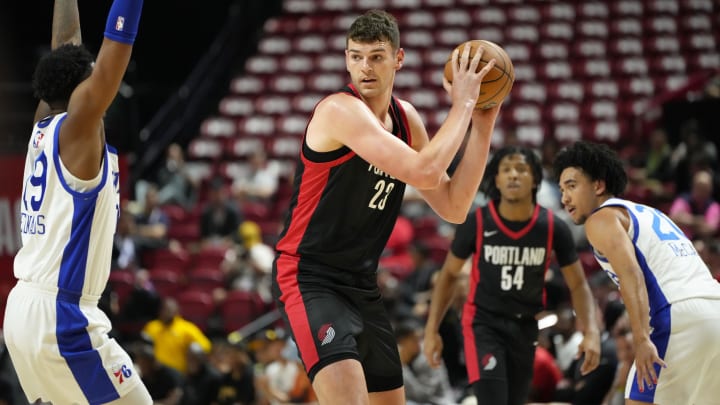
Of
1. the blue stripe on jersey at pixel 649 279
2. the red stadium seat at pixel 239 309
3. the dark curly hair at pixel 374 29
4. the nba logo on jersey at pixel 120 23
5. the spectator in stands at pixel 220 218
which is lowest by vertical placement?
the red stadium seat at pixel 239 309

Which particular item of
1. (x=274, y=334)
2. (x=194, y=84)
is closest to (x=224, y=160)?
(x=194, y=84)

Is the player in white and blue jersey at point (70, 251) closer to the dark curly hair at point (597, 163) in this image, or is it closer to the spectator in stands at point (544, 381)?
the dark curly hair at point (597, 163)

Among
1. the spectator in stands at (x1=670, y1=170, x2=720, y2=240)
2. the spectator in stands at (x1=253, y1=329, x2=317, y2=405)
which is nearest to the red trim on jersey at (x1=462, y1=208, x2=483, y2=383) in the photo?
→ the spectator in stands at (x1=253, y1=329, x2=317, y2=405)

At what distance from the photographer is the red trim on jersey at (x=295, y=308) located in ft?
14.1

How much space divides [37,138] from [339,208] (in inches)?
52.5

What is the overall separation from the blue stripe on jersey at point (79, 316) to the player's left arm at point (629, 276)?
2.36 m

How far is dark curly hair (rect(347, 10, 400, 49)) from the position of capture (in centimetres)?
437

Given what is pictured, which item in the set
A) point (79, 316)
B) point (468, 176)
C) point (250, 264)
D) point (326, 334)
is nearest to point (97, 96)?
point (79, 316)

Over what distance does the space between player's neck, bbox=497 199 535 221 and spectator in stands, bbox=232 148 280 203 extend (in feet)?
29.2

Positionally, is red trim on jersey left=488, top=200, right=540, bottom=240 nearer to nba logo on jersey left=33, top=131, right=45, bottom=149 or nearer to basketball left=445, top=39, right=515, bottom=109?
basketball left=445, top=39, right=515, bottom=109

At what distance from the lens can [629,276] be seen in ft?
15.4

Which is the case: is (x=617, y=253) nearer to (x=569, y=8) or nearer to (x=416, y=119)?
(x=416, y=119)

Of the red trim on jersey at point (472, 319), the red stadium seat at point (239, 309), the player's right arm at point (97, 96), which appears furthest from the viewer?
the red stadium seat at point (239, 309)

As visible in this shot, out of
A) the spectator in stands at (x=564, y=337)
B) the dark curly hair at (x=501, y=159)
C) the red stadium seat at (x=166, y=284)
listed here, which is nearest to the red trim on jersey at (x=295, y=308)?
the dark curly hair at (x=501, y=159)
